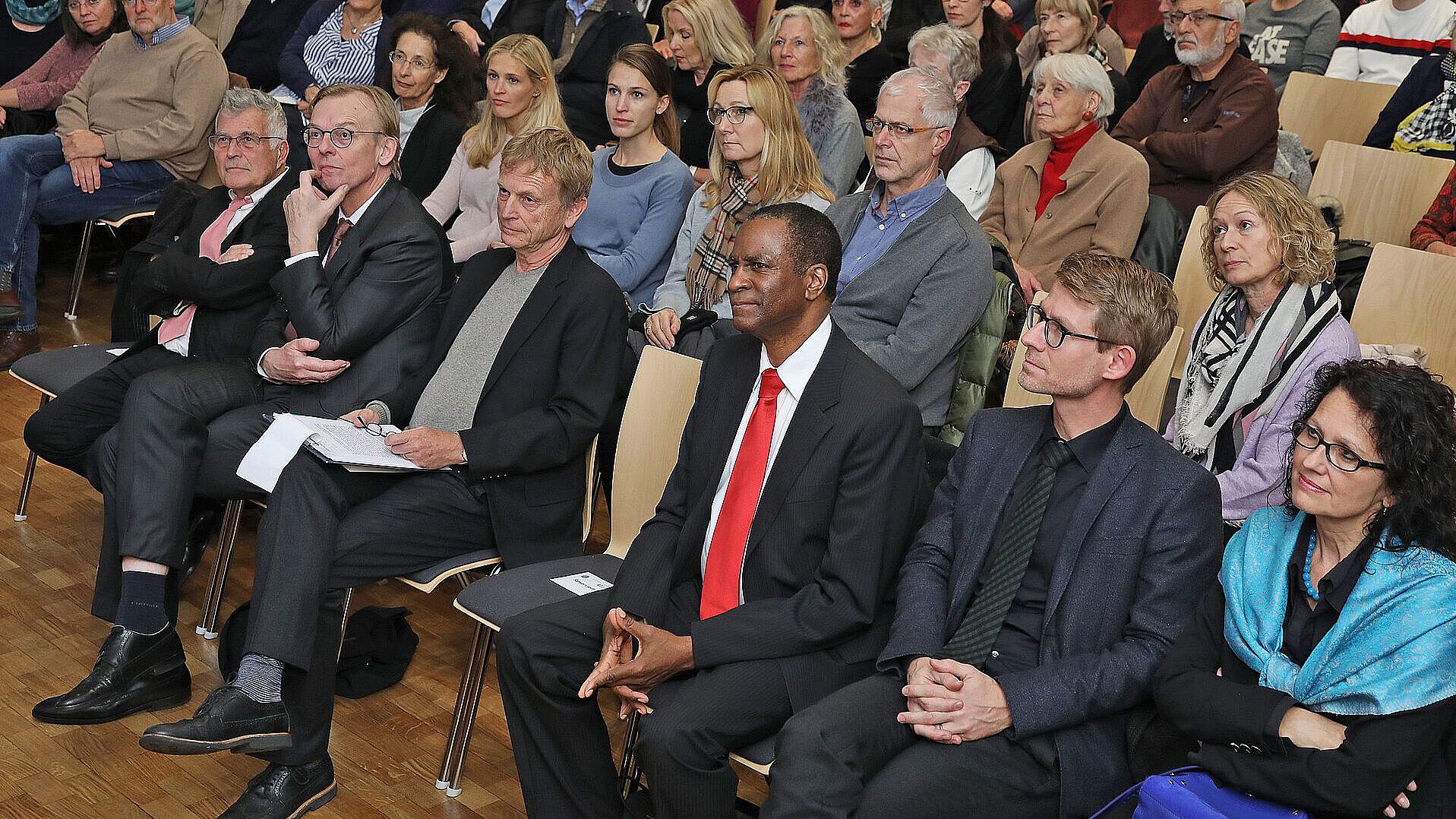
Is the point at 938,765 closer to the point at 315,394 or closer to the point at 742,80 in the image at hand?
the point at 315,394

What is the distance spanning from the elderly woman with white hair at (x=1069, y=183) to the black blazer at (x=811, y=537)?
1.47 metres

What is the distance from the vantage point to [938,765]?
2131 millimetres

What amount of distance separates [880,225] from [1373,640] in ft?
5.79

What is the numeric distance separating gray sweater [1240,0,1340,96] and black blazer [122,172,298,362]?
3.73m

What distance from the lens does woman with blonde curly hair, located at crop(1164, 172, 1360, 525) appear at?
2.78 metres

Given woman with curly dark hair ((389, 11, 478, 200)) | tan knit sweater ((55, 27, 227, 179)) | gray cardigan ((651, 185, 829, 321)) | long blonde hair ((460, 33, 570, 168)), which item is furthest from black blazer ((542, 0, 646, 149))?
gray cardigan ((651, 185, 829, 321))

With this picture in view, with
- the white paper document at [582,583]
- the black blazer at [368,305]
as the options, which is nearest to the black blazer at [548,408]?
the white paper document at [582,583]

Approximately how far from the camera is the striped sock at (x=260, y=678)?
272 cm

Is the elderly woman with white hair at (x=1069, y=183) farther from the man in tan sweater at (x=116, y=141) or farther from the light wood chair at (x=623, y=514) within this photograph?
the man in tan sweater at (x=116, y=141)

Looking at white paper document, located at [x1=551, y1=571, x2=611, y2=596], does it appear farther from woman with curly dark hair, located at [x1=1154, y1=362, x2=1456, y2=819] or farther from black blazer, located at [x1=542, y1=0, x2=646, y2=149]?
black blazer, located at [x1=542, y1=0, x2=646, y2=149]

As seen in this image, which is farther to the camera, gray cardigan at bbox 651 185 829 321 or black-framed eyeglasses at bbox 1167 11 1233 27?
black-framed eyeglasses at bbox 1167 11 1233 27

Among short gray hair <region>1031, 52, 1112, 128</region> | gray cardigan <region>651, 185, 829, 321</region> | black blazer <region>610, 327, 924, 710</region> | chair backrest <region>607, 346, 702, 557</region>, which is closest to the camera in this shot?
black blazer <region>610, 327, 924, 710</region>

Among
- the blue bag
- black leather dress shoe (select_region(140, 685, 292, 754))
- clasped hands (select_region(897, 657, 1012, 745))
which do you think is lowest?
black leather dress shoe (select_region(140, 685, 292, 754))

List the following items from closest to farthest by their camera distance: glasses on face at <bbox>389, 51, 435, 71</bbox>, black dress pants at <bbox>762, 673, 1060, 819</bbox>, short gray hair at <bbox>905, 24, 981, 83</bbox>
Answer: black dress pants at <bbox>762, 673, 1060, 819</bbox> → short gray hair at <bbox>905, 24, 981, 83</bbox> → glasses on face at <bbox>389, 51, 435, 71</bbox>
